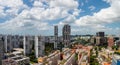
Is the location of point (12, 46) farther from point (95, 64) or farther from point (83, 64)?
point (83, 64)

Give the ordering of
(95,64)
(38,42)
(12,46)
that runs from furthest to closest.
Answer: (12,46), (38,42), (95,64)

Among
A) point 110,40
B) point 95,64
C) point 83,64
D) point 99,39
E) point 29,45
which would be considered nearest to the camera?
point 83,64

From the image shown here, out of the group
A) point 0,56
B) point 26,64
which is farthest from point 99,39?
point 0,56

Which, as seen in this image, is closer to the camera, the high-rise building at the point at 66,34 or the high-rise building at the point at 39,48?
the high-rise building at the point at 39,48

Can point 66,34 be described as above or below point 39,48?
above

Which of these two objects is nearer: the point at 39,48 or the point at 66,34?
the point at 39,48

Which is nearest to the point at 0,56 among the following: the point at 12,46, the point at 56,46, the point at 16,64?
the point at 16,64

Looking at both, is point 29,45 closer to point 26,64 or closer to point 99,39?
point 26,64

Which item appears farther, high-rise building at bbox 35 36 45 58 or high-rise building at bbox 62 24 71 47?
high-rise building at bbox 62 24 71 47

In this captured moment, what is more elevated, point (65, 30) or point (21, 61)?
point (65, 30)

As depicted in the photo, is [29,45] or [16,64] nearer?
[16,64]
